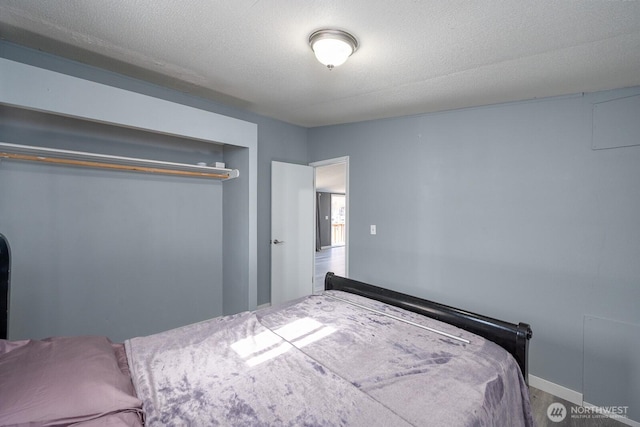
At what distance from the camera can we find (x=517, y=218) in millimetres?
2486

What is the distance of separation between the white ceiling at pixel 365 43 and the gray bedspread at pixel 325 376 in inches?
68.4

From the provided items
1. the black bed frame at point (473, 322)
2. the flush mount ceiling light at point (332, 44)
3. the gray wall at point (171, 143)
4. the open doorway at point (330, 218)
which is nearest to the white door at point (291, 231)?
the gray wall at point (171, 143)

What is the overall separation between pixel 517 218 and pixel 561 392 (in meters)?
1.41

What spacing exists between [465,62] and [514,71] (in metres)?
0.38

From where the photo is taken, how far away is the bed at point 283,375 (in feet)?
3.24

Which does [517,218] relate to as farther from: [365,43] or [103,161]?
[103,161]

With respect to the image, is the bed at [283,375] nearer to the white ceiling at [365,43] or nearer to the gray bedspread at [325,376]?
the gray bedspread at [325,376]

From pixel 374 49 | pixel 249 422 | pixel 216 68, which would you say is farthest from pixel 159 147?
pixel 249 422

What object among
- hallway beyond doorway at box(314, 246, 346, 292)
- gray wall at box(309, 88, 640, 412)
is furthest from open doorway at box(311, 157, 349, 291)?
gray wall at box(309, 88, 640, 412)

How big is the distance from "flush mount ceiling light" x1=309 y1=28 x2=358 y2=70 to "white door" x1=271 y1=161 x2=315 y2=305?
200 cm

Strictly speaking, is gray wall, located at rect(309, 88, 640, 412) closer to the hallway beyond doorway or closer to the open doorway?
the hallway beyond doorway

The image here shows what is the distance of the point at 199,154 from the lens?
3.13 m

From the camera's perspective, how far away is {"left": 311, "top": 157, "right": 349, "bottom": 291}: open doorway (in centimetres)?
693

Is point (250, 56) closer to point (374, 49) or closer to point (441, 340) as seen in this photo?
point (374, 49)
